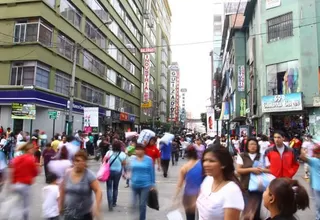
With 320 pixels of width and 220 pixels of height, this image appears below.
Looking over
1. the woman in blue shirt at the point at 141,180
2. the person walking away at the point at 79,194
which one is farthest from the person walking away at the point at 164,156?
the person walking away at the point at 79,194

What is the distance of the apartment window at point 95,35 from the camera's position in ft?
114

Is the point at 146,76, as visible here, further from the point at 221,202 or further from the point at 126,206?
the point at 221,202

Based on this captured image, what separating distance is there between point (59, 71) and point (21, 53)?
3811 millimetres

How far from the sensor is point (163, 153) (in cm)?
1411

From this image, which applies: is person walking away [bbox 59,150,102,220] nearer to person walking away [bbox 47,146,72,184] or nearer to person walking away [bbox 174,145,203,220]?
person walking away [bbox 47,146,72,184]

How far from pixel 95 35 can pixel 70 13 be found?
667cm

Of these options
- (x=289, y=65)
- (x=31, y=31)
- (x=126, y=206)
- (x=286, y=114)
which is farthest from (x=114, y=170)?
(x=31, y=31)

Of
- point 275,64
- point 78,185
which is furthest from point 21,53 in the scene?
point 78,185

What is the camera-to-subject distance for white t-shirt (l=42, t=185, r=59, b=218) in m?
4.85

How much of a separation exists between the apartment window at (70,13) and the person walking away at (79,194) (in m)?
26.4

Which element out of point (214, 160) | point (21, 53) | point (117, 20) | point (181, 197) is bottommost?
point (181, 197)

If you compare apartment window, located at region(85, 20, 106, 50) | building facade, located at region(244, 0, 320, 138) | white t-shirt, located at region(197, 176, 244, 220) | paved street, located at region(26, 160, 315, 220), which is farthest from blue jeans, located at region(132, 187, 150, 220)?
apartment window, located at region(85, 20, 106, 50)

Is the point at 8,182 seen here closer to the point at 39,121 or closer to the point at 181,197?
the point at 181,197

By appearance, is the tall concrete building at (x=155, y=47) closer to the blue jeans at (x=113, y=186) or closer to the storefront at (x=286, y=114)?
the storefront at (x=286, y=114)
